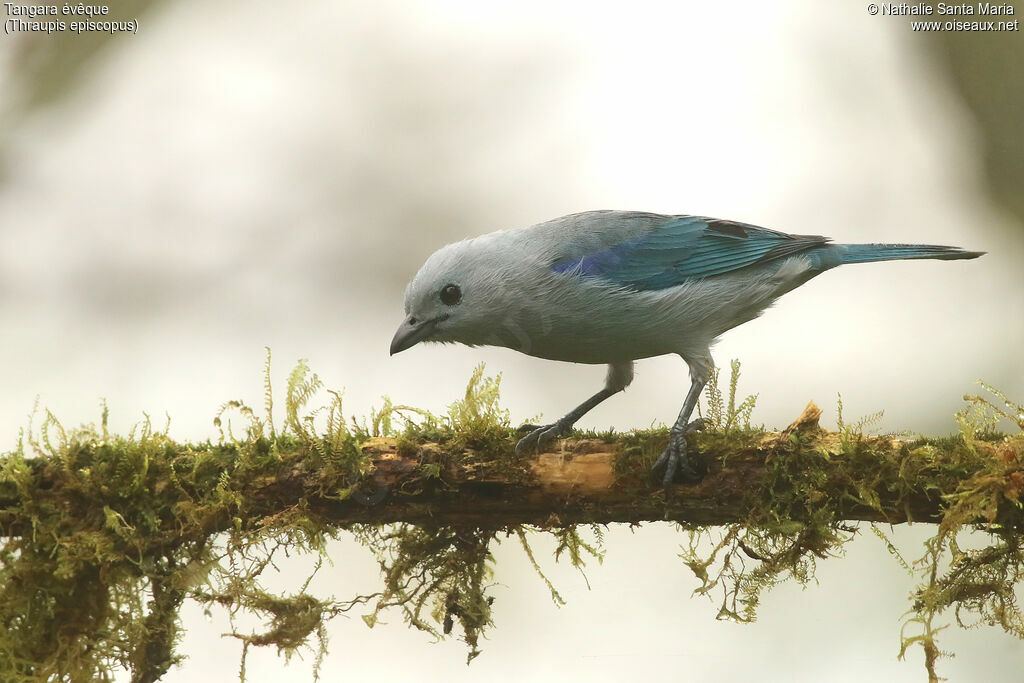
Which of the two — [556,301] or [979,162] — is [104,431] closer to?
[556,301]

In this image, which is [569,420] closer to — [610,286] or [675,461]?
[610,286]

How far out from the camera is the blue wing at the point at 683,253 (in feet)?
13.8

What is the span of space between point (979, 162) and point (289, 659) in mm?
4965

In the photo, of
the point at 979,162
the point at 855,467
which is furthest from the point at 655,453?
the point at 979,162

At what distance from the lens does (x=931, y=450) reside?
312 centimetres

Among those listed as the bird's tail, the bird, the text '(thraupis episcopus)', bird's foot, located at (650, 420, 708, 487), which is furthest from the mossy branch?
the text '(thraupis episcopus)'

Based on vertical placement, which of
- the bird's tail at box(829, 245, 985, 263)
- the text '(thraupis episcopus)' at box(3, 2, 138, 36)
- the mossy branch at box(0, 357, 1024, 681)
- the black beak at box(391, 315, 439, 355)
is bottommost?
the mossy branch at box(0, 357, 1024, 681)

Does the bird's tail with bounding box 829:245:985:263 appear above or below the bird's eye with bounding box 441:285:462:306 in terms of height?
above

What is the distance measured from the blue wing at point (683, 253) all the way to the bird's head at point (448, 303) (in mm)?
386

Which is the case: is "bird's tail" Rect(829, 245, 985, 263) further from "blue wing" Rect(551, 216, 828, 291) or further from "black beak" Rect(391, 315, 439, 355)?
"black beak" Rect(391, 315, 439, 355)

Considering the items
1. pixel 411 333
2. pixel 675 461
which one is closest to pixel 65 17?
pixel 411 333

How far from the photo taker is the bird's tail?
421cm

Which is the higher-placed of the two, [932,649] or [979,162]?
[979,162]

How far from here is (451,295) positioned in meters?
4.12
